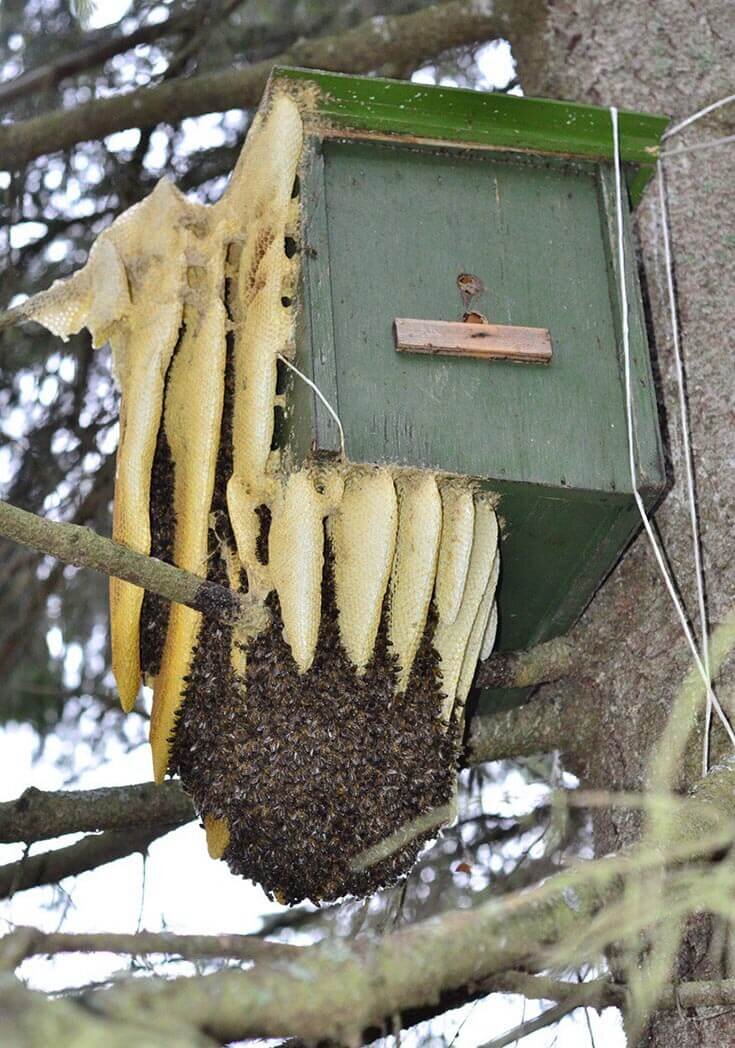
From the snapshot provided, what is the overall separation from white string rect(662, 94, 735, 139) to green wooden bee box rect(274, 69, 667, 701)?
18 cm

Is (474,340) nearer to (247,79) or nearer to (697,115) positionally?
(697,115)

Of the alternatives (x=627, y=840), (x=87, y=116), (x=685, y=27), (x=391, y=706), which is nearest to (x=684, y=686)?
(x=627, y=840)

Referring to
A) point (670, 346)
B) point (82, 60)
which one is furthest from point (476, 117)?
point (82, 60)

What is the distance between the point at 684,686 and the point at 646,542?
1.14ft

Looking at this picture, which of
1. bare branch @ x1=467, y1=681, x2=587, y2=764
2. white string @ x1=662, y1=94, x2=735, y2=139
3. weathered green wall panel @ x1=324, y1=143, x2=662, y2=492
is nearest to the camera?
weathered green wall panel @ x1=324, y1=143, x2=662, y2=492

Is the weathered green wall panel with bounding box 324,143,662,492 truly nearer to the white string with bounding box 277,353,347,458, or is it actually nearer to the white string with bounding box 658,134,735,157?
the white string with bounding box 277,353,347,458

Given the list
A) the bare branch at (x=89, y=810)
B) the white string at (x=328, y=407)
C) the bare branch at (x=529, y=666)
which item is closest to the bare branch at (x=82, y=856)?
the bare branch at (x=89, y=810)

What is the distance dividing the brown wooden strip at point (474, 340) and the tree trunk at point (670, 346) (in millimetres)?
424

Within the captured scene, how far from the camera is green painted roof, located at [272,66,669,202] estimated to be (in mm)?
2615

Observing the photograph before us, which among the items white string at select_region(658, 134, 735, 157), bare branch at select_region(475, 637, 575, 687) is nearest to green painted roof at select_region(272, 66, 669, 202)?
white string at select_region(658, 134, 735, 157)

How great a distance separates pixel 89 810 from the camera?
2.79m

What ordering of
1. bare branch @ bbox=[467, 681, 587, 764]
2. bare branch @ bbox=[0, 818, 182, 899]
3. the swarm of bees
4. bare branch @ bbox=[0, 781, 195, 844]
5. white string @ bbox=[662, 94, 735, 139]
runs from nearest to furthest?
1. the swarm of bees
2. bare branch @ bbox=[0, 781, 195, 844]
3. bare branch @ bbox=[467, 681, 587, 764]
4. white string @ bbox=[662, 94, 735, 139]
5. bare branch @ bbox=[0, 818, 182, 899]

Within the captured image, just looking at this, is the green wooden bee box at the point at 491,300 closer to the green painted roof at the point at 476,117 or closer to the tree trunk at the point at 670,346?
the green painted roof at the point at 476,117

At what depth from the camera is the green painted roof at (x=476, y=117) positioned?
2615 mm
